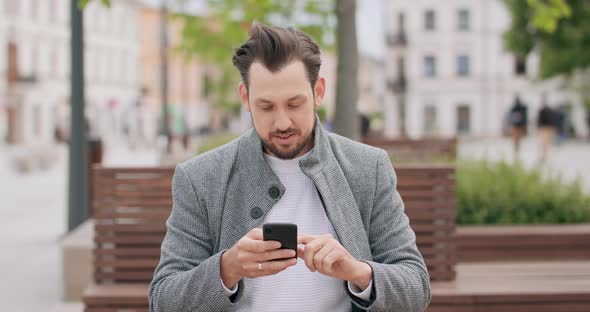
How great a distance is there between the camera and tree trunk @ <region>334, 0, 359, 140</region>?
8500 millimetres

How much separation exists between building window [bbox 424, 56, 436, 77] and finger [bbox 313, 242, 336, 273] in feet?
204

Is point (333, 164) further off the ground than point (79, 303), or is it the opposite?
point (333, 164)

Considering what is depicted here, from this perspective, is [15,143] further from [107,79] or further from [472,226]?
[472,226]

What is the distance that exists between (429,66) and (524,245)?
5946cm

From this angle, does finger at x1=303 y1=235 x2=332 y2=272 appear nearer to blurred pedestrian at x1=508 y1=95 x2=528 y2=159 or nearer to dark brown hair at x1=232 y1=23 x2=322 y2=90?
dark brown hair at x1=232 y1=23 x2=322 y2=90

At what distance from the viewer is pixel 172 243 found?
2.47 m

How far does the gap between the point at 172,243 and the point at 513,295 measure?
2.07m

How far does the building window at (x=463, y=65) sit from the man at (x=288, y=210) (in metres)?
61.4

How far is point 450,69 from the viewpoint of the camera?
206 feet

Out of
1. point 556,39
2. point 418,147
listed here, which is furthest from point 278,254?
point 556,39

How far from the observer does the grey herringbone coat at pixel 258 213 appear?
2.41 m

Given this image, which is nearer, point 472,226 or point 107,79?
point 472,226

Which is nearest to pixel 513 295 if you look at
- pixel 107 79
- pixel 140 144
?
pixel 140 144

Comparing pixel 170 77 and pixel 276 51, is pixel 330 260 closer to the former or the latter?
pixel 276 51
